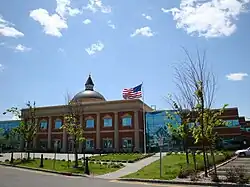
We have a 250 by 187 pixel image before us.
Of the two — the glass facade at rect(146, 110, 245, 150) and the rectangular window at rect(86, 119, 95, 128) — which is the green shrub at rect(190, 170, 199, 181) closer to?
the glass facade at rect(146, 110, 245, 150)

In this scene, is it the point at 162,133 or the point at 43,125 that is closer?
the point at 162,133

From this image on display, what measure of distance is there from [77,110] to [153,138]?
23.8 m

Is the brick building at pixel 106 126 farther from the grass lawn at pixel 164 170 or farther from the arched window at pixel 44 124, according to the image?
the grass lawn at pixel 164 170

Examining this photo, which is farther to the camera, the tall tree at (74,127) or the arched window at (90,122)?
the arched window at (90,122)

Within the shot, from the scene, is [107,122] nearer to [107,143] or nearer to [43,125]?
[107,143]

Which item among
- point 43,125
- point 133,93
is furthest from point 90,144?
point 133,93

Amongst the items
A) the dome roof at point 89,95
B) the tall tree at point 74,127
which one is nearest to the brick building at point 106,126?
the dome roof at point 89,95

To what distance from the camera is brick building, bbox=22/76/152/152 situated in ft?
167

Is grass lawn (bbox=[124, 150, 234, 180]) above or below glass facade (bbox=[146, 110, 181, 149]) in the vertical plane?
below

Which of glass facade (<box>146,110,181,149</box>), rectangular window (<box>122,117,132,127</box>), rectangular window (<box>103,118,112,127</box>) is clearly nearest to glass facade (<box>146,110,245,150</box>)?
glass facade (<box>146,110,181,149</box>)

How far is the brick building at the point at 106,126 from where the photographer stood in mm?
50812

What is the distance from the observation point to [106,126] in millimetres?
52875

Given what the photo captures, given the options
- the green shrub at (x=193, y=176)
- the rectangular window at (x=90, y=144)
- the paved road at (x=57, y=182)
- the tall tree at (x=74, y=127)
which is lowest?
the paved road at (x=57, y=182)

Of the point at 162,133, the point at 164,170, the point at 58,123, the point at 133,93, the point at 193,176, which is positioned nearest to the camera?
the point at 193,176
